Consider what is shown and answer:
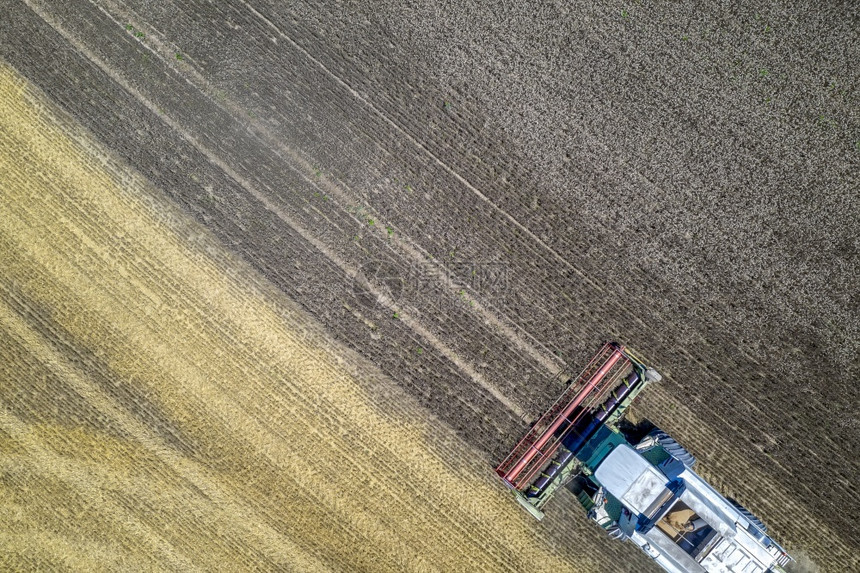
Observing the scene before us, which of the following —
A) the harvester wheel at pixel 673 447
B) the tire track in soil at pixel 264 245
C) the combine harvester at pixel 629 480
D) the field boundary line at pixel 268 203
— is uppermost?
the harvester wheel at pixel 673 447

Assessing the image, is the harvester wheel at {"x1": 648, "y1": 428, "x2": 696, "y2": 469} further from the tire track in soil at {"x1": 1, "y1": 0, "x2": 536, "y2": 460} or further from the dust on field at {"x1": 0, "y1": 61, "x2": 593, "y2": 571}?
the dust on field at {"x1": 0, "y1": 61, "x2": 593, "y2": 571}

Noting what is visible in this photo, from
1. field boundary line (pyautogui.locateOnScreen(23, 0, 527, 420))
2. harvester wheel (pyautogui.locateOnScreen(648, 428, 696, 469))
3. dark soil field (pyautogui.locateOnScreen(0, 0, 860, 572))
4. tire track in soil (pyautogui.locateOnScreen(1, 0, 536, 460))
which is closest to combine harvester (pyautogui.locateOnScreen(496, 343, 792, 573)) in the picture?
harvester wheel (pyautogui.locateOnScreen(648, 428, 696, 469))

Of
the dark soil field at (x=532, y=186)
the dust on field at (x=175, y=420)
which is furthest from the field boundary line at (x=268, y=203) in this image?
the dust on field at (x=175, y=420)

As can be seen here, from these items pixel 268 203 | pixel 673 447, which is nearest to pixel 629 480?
pixel 673 447

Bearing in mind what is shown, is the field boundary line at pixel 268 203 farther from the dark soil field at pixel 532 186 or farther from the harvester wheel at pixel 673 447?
the harvester wheel at pixel 673 447

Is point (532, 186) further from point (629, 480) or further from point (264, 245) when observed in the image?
point (629, 480)

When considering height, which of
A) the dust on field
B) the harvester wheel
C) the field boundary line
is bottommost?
the dust on field
